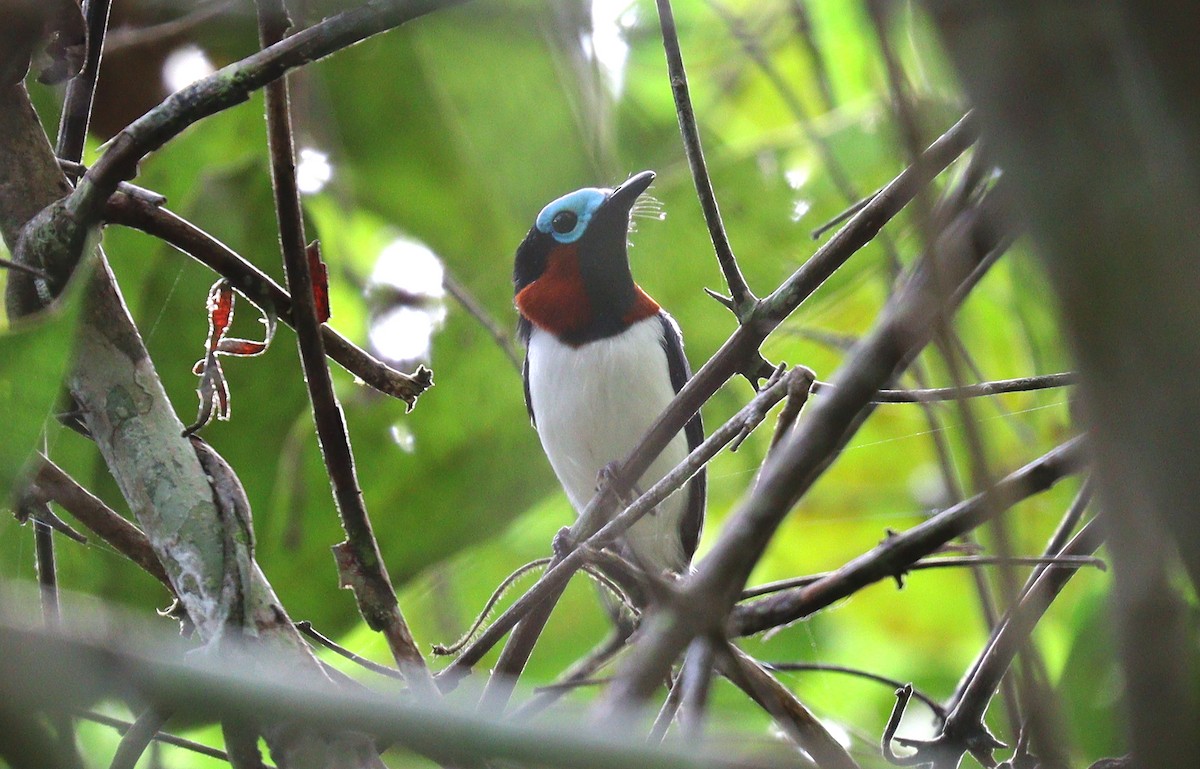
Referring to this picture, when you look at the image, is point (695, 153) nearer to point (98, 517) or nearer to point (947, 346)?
point (947, 346)

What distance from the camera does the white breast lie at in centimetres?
346

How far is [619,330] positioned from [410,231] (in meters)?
0.92

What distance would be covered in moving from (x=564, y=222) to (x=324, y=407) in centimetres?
218

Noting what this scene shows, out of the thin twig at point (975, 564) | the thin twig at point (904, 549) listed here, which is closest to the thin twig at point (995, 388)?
the thin twig at point (975, 564)

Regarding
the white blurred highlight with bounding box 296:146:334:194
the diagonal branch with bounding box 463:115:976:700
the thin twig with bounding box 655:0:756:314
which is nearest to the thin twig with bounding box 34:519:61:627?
the diagonal branch with bounding box 463:115:976:700

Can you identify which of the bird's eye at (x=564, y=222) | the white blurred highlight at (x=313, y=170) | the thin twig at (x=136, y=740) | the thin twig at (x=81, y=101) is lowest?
Answer: the thin twig at (x=136, y=740)

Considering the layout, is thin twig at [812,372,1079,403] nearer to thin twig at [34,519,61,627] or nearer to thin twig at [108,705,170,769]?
thin twig at [108,705,170,769]

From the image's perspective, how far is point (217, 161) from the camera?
3.28 m

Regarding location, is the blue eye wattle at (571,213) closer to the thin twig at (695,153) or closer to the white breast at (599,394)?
the white breast at (599,394)

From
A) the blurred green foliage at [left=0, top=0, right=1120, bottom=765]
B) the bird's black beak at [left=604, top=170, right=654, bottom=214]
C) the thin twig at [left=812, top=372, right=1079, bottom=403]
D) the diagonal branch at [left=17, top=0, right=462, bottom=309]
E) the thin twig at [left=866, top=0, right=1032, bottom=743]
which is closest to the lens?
the thin twig at [left=866, top=0, right=1032, bottom=743]

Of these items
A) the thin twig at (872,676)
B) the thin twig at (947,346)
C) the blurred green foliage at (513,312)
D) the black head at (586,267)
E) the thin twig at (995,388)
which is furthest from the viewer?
the black head at (586,267)

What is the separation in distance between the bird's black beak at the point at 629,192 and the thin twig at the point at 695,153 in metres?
1.78

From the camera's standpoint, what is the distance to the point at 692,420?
3572 millimetres

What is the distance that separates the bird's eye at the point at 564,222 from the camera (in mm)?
3615
